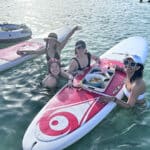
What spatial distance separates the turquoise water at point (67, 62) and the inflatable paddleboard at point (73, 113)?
35 cm

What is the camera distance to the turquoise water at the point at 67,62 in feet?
26.1

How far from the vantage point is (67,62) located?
44.1 feet

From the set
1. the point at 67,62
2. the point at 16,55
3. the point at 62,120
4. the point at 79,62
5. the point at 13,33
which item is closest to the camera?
the point at 62,120

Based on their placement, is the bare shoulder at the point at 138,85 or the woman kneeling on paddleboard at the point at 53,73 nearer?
the bare shoulder at the point at 138,85

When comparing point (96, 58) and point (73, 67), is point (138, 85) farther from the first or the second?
point (96, 58)

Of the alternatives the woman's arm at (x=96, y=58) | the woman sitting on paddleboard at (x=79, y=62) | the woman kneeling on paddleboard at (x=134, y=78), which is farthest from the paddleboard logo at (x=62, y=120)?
the woman's arm at (x=96, y=58)

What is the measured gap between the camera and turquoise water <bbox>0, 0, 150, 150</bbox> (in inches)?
313

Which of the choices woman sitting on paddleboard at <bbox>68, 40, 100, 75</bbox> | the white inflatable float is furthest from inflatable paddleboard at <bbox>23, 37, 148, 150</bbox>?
the white inflatable float

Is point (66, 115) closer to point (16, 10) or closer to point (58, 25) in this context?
point (58, 25)

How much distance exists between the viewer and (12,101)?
10.0 meters

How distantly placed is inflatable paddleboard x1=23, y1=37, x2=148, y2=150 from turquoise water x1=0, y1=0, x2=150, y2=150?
1.16 feet

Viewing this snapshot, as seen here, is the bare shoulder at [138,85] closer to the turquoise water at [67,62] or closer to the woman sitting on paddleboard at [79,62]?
the turquoise water at [67,62]

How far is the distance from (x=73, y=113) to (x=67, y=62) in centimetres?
552

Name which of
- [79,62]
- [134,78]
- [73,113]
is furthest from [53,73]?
[134,78]
